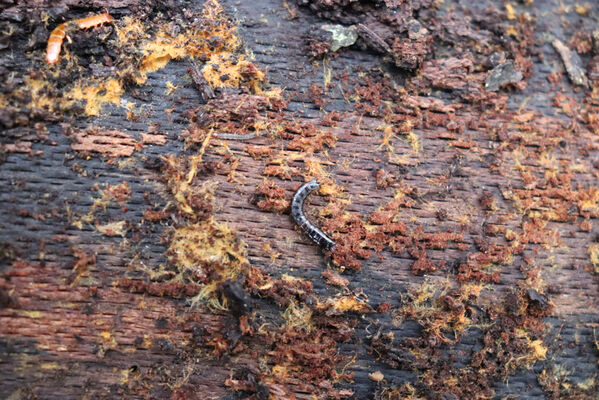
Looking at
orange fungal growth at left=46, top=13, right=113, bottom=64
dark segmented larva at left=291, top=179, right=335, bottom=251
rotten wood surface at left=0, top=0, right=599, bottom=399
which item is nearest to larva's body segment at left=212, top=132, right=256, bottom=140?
rotten wood surface at left=0, top=0, right=599, bottom=399

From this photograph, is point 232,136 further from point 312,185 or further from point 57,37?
point 57,37

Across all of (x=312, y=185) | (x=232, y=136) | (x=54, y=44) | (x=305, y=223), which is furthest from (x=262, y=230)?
(x=54, y=44)

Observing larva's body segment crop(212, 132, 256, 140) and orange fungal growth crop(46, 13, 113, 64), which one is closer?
orange fungal growth crop(46, 13, 113, 64)

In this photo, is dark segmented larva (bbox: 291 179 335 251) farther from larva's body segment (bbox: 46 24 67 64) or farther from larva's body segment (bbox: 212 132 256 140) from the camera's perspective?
larva's body segment (bbox: 46 24 67 64)

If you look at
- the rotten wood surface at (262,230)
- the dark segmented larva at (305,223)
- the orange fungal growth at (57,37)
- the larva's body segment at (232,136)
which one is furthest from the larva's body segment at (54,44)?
the dark segmented larva at (305,223)

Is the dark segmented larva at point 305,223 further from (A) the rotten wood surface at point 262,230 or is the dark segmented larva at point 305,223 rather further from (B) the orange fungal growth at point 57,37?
(B) the orange fungal growth at point 57,37

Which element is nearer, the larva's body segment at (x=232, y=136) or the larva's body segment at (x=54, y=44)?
the larva's body segment at (x=54, y=44)
